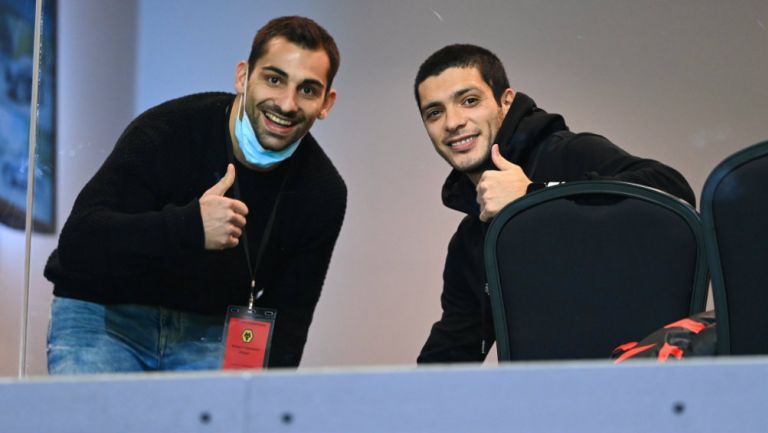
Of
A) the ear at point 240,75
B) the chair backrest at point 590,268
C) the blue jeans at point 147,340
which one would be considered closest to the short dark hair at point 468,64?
the ear at point 240,75

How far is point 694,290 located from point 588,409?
3.03ft

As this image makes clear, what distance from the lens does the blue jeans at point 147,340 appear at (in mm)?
2477

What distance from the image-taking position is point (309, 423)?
0.73 meters

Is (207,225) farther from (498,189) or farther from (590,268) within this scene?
(590,268)

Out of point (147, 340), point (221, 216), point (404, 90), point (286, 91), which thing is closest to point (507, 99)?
point (404, 90)

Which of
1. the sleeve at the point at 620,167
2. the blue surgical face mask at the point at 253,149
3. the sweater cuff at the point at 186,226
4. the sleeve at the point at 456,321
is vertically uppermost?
the sleeve at the point at 620,167

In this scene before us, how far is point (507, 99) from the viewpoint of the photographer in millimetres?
2588

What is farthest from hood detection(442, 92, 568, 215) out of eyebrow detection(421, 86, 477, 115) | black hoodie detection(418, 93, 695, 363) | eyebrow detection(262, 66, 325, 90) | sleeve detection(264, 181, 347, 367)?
eyebrow detection(262, 66, 325, 90)

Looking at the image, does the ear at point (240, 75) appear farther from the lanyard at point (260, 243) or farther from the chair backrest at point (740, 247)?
the chair backrest at point (740, 247)

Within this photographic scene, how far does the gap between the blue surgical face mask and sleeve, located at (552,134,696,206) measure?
73 cm

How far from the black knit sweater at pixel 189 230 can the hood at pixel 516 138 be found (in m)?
0.33

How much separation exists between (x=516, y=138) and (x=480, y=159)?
13 centimetres

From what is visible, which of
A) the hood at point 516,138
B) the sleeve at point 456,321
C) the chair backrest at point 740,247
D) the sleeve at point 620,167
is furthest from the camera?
the hood at point 516,138

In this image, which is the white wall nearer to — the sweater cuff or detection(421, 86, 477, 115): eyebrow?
detection(421, 86, 477, 115): eyebrow
